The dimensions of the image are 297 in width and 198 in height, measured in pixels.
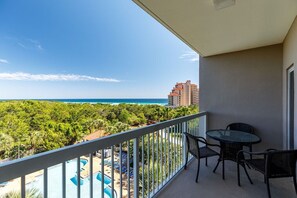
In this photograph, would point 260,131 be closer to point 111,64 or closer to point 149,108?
point 149,108

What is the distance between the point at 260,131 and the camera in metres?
3.72

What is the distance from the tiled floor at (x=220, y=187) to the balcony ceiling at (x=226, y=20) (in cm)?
238

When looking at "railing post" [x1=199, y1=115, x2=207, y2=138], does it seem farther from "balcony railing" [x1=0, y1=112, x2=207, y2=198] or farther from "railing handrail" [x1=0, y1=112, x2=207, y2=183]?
"railing handrail" [x1=0, y1=112, x2=207, y2=183]

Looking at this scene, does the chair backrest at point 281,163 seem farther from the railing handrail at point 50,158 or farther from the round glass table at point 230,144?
the railing handrail at point 50,158

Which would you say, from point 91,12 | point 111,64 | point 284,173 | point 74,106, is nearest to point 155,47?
point 111,64

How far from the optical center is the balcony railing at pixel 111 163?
0.90 metres

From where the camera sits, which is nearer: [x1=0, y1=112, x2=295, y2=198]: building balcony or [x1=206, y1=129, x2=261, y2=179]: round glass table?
[x1=0, y1=112, x2=295, y2=198]: building balcony

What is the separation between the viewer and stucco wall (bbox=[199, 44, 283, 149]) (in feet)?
11.8

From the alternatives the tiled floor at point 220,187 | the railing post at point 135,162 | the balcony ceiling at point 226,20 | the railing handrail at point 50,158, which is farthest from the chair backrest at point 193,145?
the balcony ceiling at point 226,20

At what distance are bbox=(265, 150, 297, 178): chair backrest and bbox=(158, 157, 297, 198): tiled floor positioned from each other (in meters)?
0.41

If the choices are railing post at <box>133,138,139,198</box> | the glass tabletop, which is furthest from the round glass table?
railing post at <box>133,138,139,198</box>

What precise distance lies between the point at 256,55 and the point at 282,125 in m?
1.59

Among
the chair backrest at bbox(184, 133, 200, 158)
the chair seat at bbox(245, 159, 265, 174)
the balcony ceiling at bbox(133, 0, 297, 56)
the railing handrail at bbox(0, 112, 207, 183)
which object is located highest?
the balcony ceiling at bbox(133, 0, 297, 56)

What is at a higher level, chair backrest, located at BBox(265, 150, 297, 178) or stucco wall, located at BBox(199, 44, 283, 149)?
stucco wall, located at BBox(199, 44, 283, 149)
